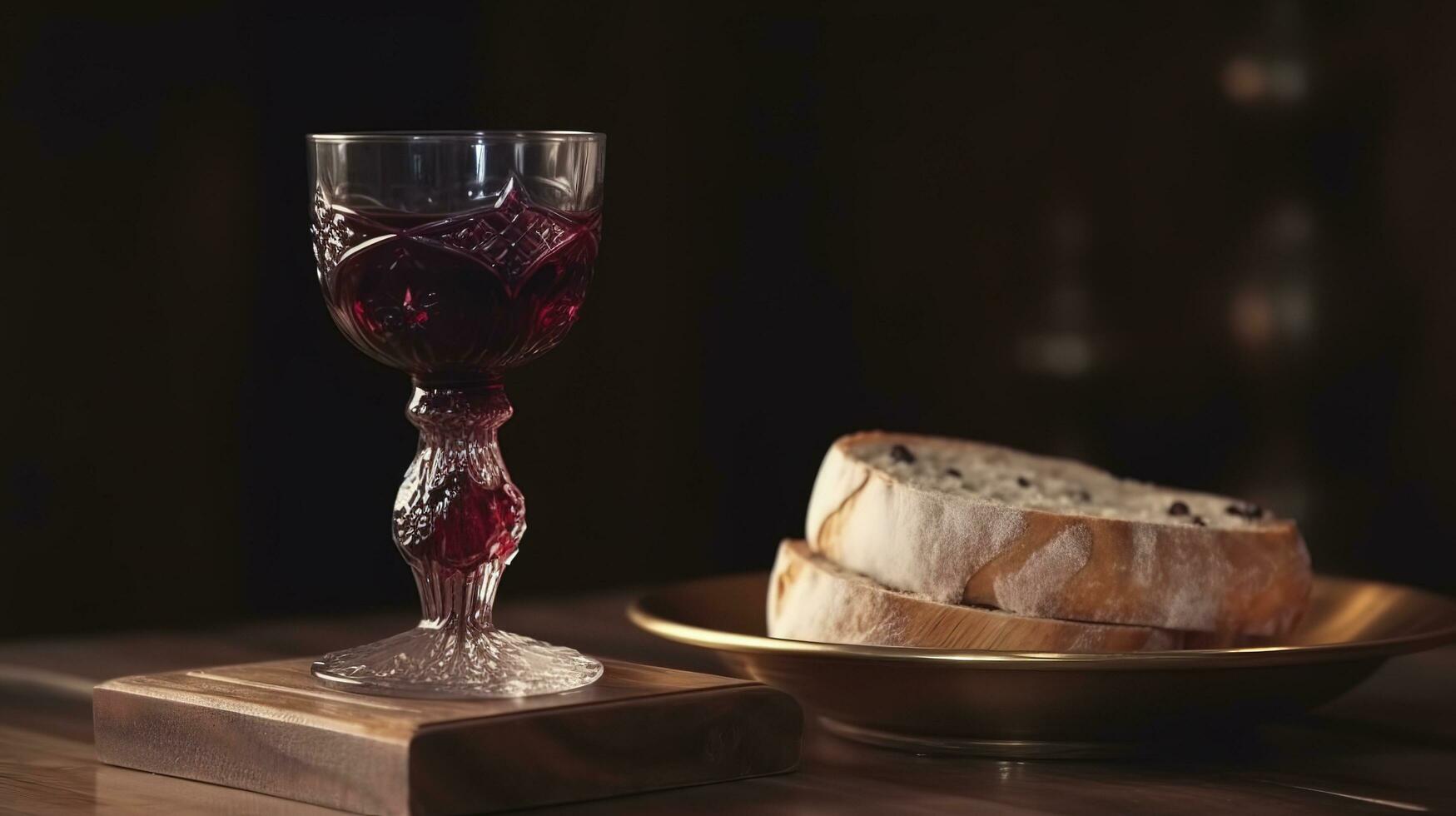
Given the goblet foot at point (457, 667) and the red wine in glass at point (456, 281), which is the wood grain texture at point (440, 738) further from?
the red wine in glass at point (456, 281)

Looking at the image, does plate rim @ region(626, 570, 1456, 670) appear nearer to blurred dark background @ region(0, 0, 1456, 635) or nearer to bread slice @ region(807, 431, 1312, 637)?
bread slice @ region(807, 431, 1312, 637)

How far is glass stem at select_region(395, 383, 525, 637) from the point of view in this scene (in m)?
1.10

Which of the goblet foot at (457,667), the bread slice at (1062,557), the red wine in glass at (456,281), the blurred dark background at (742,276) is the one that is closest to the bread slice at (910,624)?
the bread slice at (1062,557)

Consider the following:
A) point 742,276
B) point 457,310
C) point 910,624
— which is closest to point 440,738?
point 457,310

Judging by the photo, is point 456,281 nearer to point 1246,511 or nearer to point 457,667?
point 457,667

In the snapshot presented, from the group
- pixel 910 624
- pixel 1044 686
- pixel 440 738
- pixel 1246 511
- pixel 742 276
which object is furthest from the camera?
pixel 742 276

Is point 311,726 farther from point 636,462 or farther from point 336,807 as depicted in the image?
point 636,462

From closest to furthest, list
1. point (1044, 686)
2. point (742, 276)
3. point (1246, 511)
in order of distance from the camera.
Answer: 1. point (1044, 686)
2. point (1246, 511)
3. point (742, 276)

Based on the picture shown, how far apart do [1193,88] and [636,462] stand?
983 mm

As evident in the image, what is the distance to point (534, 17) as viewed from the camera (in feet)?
8.47

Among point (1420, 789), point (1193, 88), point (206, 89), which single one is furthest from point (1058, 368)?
point (1420, 789)

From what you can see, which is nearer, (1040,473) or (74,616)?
(1040,473)

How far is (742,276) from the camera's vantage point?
2740 mm

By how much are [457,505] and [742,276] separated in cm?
166
